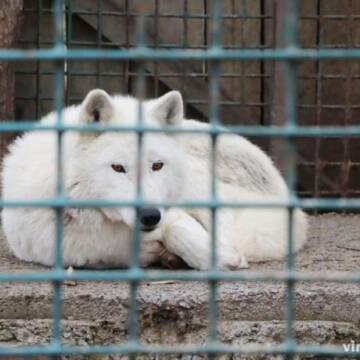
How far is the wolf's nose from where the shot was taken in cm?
521

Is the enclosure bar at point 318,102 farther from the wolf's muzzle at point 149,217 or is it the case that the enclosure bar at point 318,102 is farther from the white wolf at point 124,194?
the wolf's muzzle at point 149,217

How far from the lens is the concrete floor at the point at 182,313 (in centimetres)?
525

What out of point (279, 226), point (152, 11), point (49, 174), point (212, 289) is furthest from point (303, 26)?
point (212, 289)

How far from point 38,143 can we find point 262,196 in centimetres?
140

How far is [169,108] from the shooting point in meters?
5.80

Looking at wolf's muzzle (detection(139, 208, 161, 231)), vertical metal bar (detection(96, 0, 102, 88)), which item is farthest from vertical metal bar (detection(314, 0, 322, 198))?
wolf's muzzle (detection(139, 208, 161, 231))

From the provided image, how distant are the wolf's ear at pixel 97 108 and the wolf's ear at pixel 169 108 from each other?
1.05ft

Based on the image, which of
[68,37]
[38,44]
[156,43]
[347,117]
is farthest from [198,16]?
[347,117]

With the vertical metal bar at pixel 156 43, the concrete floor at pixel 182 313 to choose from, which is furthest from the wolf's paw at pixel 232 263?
the vertical metal bar at pixel 156 43

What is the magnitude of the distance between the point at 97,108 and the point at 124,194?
0.46 m

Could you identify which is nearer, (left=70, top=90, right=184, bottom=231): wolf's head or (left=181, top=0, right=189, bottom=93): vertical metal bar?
(left=70, top=90, right=184, bottom=231): wolf's head

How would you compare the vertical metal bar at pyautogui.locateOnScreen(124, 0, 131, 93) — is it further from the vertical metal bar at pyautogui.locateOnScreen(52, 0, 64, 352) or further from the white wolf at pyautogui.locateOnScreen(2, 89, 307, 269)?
the vertical metal bar at pyautogui.locateOnScreen(52, 0, 64, 352)

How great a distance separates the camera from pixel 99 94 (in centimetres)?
542

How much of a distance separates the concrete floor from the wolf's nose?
343 millimetres
